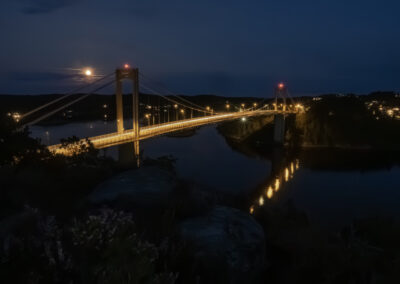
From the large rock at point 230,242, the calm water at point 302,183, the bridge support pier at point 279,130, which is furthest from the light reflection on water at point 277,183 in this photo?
the large rock at point 230,242

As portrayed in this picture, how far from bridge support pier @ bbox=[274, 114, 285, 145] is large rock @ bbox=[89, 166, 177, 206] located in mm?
61849

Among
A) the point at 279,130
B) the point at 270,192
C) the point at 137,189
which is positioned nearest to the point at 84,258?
the point at 137,189

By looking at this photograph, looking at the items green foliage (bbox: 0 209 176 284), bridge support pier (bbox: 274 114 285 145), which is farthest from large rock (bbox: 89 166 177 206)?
bridge support pier (bbox: 274 114 285 145)

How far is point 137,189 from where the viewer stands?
7062 millimetres

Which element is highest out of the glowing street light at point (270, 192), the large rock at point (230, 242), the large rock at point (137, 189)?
the large rock at point (137, 189)

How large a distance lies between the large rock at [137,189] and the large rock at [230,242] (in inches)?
38.1

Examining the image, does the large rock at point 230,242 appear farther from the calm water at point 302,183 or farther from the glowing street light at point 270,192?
the glowing street light at point 270,192

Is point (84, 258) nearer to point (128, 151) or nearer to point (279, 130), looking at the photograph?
point (128, 151)

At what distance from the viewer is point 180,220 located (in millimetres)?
6488

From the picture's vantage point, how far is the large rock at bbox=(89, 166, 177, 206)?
663cm

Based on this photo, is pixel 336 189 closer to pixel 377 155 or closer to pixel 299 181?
pixel 299 181

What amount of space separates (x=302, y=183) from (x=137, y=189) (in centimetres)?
3259

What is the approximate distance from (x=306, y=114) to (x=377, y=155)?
23788mm

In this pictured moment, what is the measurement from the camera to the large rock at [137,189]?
663cm
